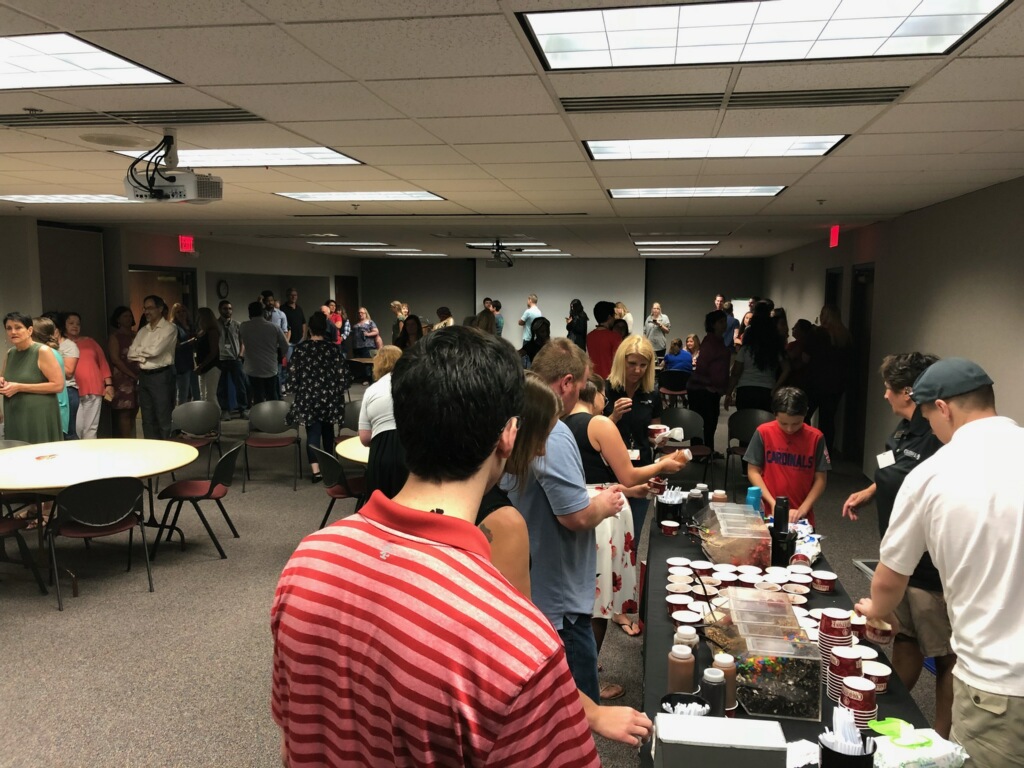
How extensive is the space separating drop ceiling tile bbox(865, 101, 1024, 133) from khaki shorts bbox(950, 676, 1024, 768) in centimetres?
234

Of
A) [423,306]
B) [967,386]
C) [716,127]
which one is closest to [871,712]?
[967,386]

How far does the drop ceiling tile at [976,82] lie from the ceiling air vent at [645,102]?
777mm

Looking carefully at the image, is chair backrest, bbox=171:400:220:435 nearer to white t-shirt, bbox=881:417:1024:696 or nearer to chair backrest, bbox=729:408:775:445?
chair backrest, bbox=729:408:775:445

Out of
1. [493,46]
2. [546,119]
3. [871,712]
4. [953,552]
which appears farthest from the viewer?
[546,119]

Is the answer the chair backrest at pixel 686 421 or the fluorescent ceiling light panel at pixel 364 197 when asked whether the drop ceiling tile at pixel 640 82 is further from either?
the chair backrest at pixel 686 421

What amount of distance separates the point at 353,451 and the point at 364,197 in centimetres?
236

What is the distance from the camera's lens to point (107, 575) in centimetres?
494

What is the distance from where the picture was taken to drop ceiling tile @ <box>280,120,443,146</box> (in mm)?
3602

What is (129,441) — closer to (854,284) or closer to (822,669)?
(822,669)

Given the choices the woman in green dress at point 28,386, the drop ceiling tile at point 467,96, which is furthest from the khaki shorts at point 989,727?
the woman in green dress at point 28,386

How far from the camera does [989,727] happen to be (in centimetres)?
188

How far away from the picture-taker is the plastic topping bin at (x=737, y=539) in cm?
279

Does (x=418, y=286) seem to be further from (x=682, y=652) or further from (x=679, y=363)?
(x=682, y=652)

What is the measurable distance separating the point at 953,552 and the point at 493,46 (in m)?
2.02
